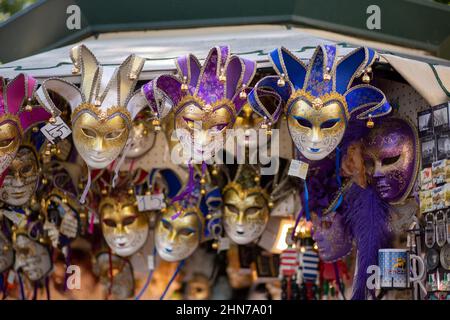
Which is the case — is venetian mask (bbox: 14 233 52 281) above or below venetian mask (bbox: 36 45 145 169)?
below

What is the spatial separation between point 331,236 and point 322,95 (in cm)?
155

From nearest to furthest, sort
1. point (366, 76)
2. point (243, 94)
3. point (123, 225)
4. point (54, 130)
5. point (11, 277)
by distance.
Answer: point (366, 76)
point (243, 94)
point (54, 130)
point (123, 225)
point (11, 277)

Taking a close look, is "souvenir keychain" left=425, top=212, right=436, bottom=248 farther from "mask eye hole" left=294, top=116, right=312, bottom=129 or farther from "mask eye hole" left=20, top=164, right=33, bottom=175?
"mask eye hole" left=20, top=164, right=33, bottom=175

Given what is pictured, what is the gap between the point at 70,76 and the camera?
7059 millimetres

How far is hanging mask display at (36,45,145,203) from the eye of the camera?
6.86 m

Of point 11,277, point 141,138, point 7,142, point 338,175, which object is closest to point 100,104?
point 7,142

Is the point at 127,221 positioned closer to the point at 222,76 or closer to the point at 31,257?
the point at 31,257

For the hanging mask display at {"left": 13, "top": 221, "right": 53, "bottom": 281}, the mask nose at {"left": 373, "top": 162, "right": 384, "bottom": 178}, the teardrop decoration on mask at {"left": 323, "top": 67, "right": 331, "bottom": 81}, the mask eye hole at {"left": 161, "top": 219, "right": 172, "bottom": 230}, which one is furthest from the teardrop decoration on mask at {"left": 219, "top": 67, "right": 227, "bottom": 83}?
the hanging mask display at {"left": 13, "top": 221, "right": 53, "bottom": 281}

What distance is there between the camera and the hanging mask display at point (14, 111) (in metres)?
6.99

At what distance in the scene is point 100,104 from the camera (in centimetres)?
686

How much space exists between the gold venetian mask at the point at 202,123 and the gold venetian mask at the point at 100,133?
0.38m

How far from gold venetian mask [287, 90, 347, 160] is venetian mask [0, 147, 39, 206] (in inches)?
94.4
